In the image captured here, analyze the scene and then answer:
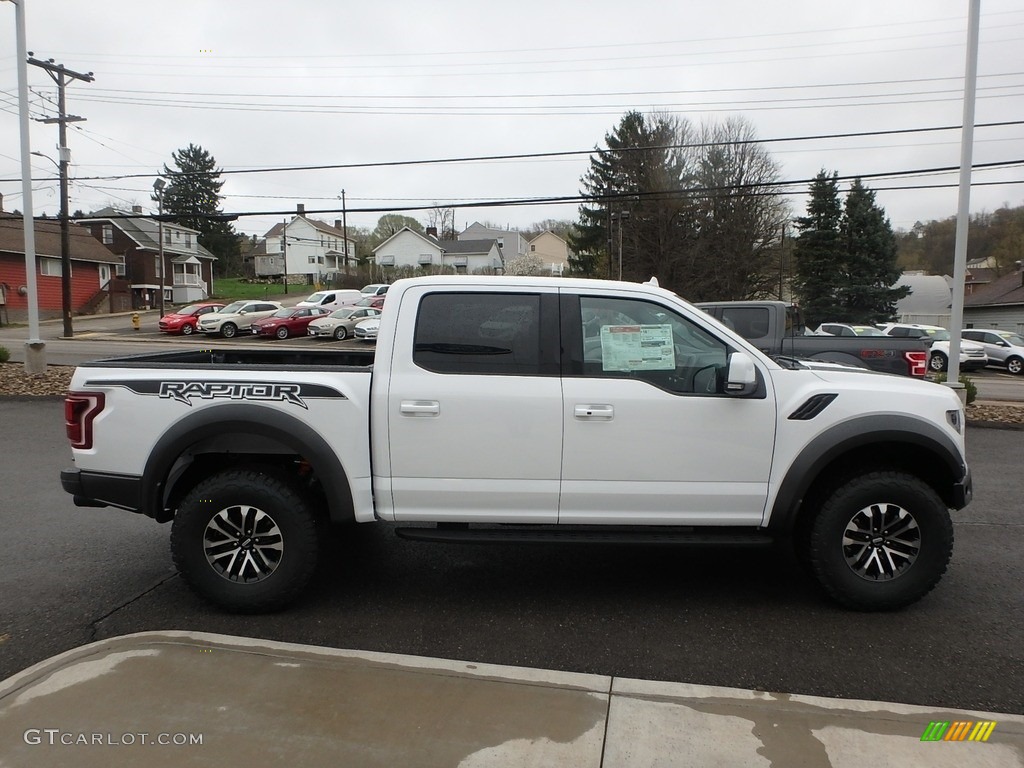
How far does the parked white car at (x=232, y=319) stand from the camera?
36312 mm

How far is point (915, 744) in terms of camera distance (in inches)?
113

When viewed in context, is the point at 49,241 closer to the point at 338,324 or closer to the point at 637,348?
the point at 338,324

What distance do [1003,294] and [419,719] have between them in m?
54.3

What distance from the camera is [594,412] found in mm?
4047

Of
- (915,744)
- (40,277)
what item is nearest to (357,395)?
(915,744)

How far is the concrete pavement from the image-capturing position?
2.79 meters

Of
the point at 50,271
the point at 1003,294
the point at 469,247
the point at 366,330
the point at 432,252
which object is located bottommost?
the point at 366,330

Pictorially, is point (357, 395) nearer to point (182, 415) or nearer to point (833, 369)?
point (182, 415)

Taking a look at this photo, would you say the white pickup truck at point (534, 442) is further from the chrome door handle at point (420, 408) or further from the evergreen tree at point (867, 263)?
the evergreen tree at point (867, 263)

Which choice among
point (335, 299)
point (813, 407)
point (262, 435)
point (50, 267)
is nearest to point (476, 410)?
point (262, 435)

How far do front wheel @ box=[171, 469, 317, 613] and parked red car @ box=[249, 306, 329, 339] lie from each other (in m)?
32.1

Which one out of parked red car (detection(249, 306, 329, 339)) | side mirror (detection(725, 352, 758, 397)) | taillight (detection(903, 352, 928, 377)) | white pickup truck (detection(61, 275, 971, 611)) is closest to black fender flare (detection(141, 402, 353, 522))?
white pickup truck (detection(61, 275, 971, 611))

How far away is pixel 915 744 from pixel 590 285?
9.00 ft

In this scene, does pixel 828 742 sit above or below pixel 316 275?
below
